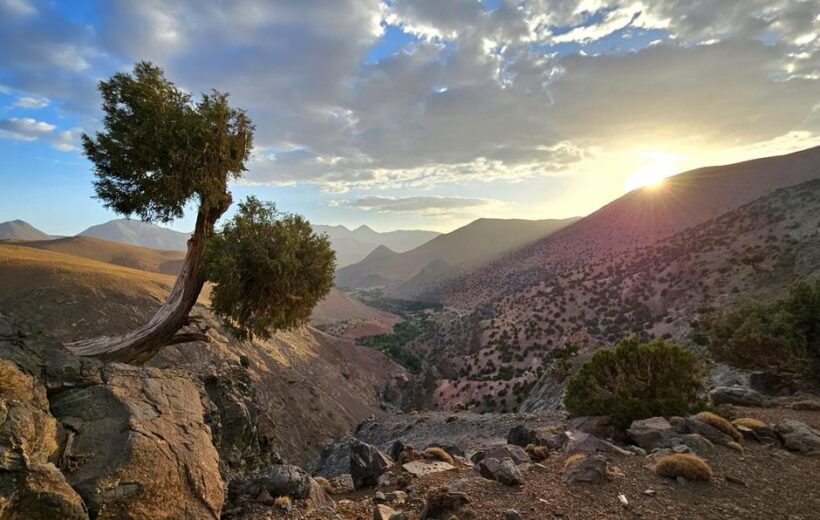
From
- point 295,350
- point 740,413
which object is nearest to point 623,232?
point 295,350

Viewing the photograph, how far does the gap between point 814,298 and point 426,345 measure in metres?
56.8

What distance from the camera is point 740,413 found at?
14.8 metres

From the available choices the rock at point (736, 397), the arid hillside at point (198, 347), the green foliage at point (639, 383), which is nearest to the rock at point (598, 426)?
the green foliage at point (639, 383)

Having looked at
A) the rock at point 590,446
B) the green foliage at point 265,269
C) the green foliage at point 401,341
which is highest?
the green foliage at point 265,269

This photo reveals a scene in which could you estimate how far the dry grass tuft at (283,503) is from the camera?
7609 mm

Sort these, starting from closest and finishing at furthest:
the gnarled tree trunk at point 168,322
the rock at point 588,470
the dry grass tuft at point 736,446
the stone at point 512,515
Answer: the stone at point 512,515 → the rock at point 588,470 → the dry grass tuft at point 736,446 → the gnarled tree trunk at point 168,322

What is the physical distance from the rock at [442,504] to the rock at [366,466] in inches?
119

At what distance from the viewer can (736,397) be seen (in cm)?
1656

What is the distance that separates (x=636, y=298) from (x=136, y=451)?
51658mm

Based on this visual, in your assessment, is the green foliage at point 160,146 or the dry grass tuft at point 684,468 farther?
the green foliage at point 160,146

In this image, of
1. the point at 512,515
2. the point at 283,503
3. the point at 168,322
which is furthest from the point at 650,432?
the point at 168,322

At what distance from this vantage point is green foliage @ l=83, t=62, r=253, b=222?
13016 millimetres

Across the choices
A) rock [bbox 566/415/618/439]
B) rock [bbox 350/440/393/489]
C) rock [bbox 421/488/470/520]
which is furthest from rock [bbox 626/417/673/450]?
rock [bbox 350/440/393/489]

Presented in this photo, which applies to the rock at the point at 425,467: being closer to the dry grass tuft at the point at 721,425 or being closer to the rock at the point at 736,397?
the dry grass tuft at the point at 721,425
